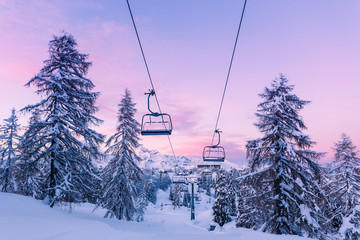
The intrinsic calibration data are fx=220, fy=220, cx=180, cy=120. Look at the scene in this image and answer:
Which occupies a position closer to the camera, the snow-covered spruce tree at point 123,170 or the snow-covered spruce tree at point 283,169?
the snow-covered spruce tree at point 283,169

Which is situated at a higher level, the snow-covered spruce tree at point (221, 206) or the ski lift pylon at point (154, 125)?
the ski lift pylon at point (154, 125)

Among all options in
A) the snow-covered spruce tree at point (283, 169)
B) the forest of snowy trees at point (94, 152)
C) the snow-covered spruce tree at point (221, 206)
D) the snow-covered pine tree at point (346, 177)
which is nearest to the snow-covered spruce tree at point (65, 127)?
the forest of snowy trees at point (94, 152)

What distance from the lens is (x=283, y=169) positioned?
556 inches

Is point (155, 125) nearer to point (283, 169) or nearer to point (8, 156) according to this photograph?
point (283, 169)

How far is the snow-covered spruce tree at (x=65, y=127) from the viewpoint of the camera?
43.5ft

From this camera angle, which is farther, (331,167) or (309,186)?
(331,167)

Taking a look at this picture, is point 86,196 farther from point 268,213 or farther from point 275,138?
point 275,138

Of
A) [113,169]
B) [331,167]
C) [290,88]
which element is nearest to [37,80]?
[113,169]

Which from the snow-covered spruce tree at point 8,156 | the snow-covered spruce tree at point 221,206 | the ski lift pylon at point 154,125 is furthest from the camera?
the snow-covered spruce tree at point 221,206

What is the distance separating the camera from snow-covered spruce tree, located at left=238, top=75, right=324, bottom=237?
1346 cm

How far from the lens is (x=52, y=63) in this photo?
14.5 metres

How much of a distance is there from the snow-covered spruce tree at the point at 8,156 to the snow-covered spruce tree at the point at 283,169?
26465mm

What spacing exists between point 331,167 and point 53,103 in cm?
2667

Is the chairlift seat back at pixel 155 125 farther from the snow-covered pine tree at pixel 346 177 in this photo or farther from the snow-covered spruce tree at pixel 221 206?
the snow-covered spruce tree at pixel 221 206
